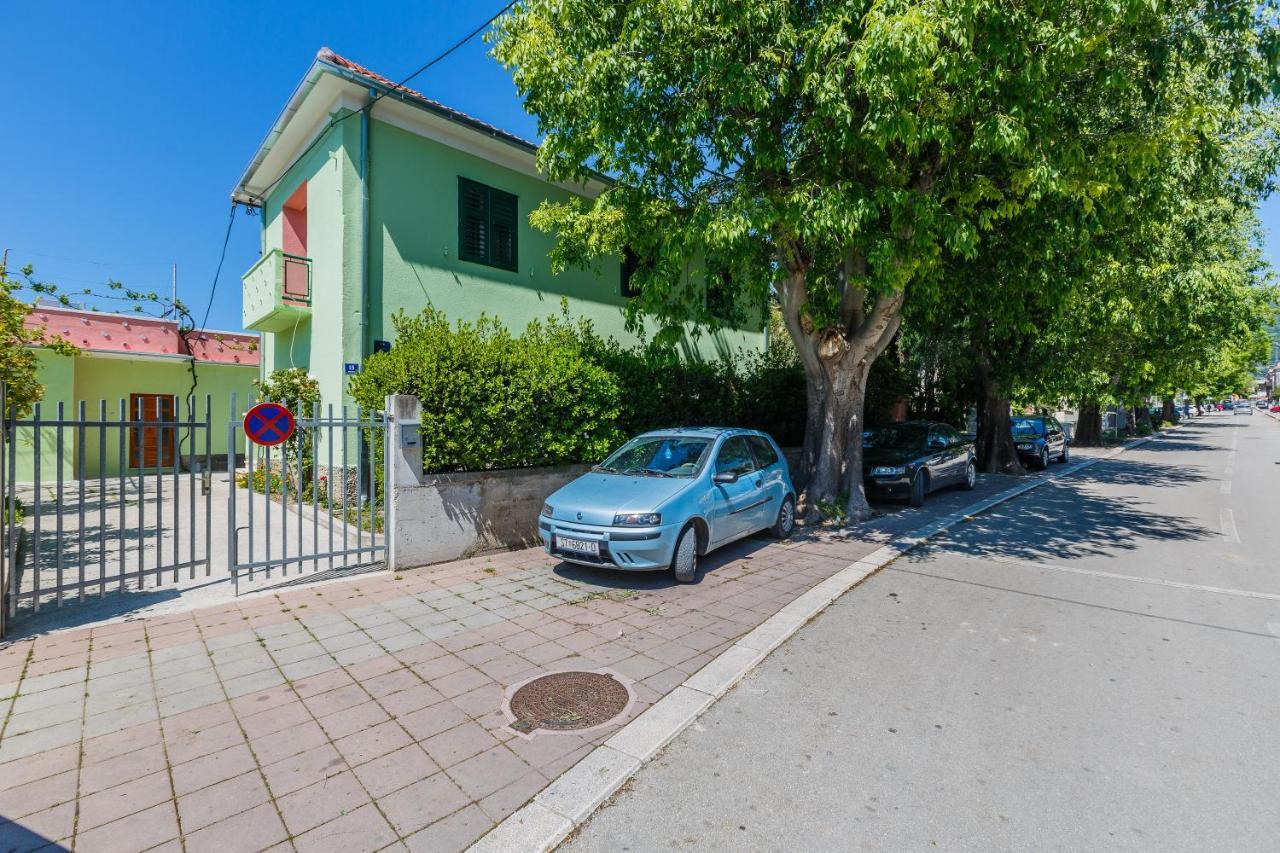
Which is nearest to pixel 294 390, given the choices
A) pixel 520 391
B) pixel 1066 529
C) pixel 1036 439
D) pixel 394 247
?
pixel 394 247

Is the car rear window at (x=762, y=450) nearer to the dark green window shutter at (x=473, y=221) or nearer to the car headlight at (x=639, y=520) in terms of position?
the car headlight at (x=639, y=520)

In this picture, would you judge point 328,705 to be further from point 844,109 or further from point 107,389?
point 107,389

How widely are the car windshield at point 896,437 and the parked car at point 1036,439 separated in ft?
22.7

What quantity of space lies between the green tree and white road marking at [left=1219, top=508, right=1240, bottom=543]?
5.76 m

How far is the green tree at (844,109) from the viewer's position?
6281 mm

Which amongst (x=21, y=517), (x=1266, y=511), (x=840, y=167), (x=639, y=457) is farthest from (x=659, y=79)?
(x=1266, y=511)

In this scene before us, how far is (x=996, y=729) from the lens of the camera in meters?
3.50

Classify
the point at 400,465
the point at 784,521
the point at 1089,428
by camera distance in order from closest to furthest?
the point at 400,465, the point at 784,521, the point at 1089,428

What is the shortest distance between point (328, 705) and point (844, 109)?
7213mm

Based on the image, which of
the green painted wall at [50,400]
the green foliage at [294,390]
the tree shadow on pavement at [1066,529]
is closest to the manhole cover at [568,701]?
the tree shadow on pavement at [1066,529]

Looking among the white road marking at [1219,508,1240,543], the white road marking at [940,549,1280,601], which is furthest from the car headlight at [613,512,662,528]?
the white road marking at [1219,508,1240,543]

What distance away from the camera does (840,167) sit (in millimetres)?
7766

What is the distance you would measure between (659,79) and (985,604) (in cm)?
698

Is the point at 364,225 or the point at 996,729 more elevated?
the point at 364,225
